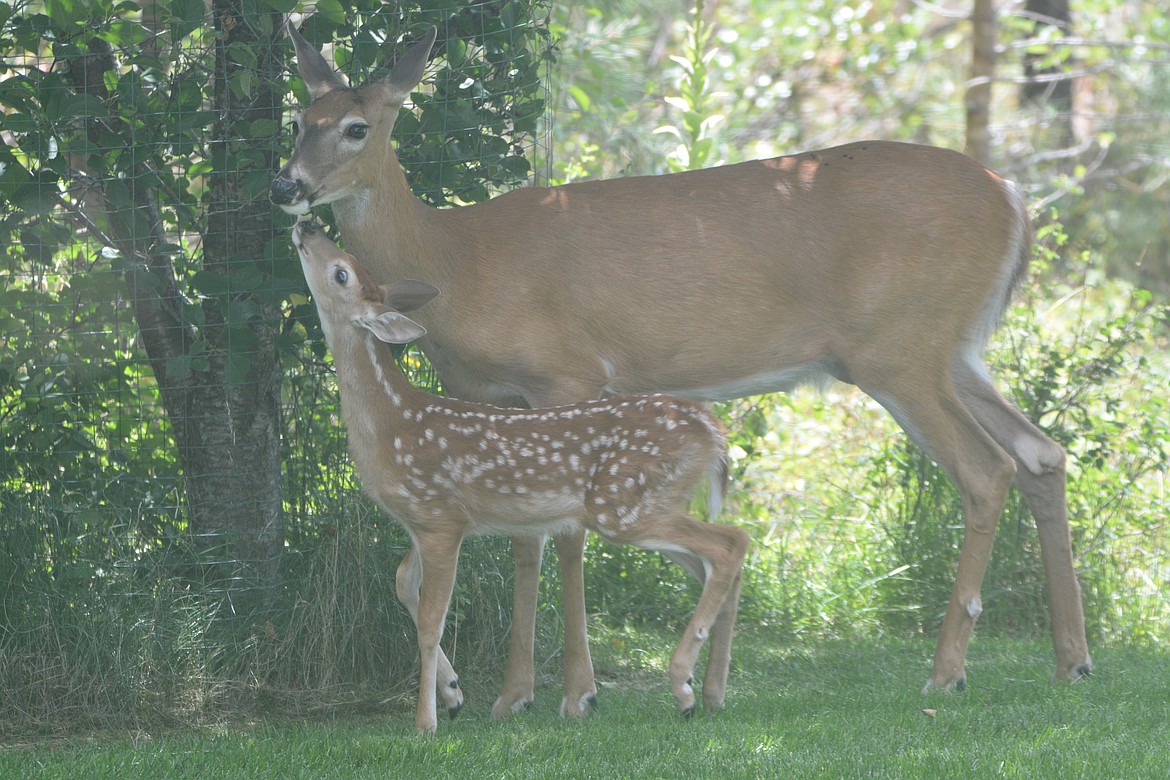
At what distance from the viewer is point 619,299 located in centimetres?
567

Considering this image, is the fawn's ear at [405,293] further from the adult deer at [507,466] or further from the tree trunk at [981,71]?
the tree trunk at [981,71]

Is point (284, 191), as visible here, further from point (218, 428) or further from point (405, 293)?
point (218, 428)

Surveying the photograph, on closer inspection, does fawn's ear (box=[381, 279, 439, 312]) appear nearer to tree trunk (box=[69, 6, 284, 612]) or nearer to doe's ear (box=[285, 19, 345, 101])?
tree trunk (box=[69, 6, 284, 612])

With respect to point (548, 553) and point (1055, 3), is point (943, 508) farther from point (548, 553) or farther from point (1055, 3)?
point (1055, 3)

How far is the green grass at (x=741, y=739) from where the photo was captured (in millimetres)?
4426

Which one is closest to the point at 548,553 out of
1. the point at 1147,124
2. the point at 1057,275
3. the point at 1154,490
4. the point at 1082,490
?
the point at 1082,490

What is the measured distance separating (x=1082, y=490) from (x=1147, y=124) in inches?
368

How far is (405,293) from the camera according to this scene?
521 cm

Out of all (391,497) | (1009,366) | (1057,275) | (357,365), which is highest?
(357,365)

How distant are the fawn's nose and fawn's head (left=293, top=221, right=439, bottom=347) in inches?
6.2

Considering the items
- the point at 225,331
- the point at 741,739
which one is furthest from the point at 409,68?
the point at 741,739

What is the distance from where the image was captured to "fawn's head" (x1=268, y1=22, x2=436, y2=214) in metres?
5.22

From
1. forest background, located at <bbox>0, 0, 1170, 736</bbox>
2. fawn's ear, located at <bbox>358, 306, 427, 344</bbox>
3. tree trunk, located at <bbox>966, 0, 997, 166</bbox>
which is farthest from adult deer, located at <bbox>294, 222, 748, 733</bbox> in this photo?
tree trunk, located at <bbox>966, 0, 997, 166</bbox>

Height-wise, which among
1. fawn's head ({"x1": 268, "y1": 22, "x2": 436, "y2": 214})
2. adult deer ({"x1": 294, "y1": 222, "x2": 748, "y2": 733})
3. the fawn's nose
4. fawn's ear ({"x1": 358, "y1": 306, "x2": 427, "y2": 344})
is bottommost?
adult deer ({"x1": 294, "y1": 222, "x2": 748, "y2": 733})
